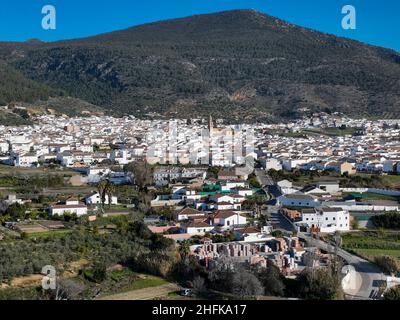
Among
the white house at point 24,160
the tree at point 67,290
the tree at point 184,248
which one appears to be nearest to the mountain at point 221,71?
the white house at point 24,160

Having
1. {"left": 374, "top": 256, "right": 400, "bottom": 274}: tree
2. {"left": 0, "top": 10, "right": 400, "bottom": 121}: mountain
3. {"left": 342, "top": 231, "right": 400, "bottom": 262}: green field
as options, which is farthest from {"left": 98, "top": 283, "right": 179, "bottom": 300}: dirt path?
{"left": 0, "top": 10, "right": 400, "bottom": 121}: mountain

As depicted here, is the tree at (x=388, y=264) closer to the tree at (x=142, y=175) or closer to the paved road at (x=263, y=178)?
the paved road at (x=263, y=178)

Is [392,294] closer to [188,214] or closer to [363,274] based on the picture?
[363,274]

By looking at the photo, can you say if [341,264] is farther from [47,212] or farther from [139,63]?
[139,63]
